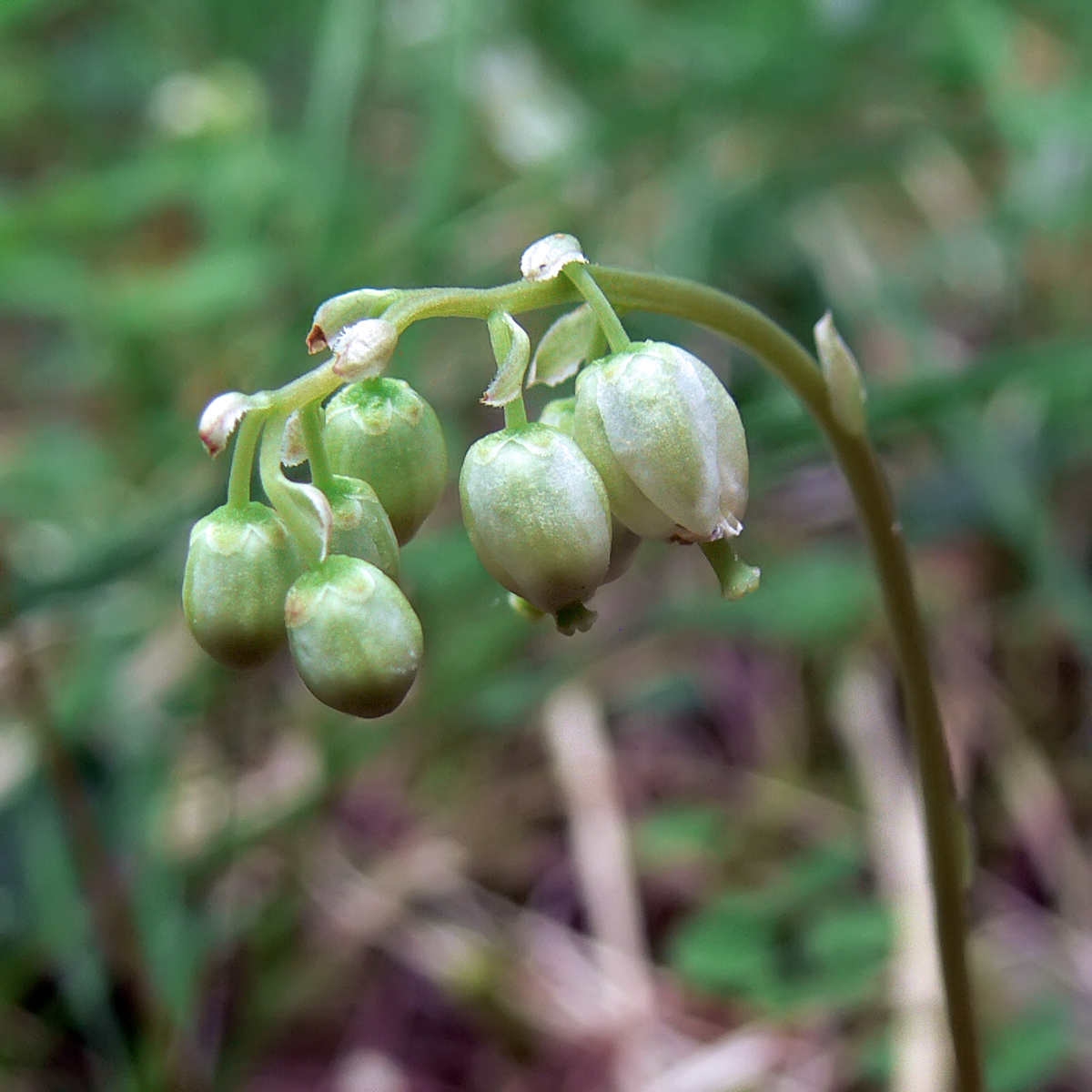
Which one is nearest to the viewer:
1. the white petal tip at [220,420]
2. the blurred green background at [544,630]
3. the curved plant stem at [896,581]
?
the white petal tip at [220,420]

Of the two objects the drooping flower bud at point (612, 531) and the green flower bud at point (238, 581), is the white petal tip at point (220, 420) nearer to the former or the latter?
the green flower bud at point (238, 581)

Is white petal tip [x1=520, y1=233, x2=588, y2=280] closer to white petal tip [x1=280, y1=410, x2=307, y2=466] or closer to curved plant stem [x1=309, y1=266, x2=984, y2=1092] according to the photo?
curved plant stem [x1=309, y1=266, x2=984, y2=1092]

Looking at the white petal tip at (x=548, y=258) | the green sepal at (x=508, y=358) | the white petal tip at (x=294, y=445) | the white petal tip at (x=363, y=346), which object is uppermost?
the white petal tip at (x=548, y=258)

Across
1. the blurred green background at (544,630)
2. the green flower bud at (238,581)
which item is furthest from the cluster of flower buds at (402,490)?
the blurred green background at (544,630)

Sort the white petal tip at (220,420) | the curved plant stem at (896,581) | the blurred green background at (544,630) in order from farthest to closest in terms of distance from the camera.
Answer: the blurred green background at (544,630) < the curved plant stem at (896,581) < the white petal tip at (220,420)

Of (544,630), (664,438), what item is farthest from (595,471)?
(544,630)

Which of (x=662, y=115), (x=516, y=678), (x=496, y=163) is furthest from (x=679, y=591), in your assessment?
(x=496, y=163)
